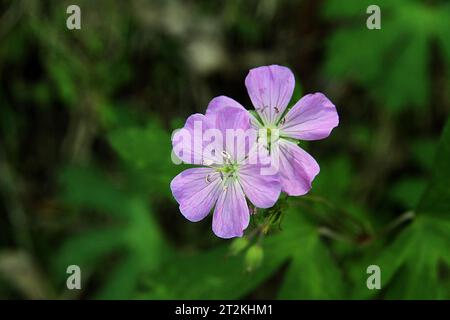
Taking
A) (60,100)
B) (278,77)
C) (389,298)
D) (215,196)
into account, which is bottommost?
(389,298)

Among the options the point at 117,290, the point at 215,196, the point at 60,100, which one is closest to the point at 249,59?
the point at 60,100

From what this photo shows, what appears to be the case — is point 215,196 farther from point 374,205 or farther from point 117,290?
point 374,205

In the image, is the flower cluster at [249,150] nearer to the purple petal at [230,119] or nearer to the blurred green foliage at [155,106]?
the purple petal at [230,119]

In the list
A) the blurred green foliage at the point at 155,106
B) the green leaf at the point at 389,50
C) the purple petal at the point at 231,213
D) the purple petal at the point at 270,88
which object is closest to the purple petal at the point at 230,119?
the purple petal at the point at 270,88

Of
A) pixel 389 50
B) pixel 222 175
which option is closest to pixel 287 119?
pixel 222 175

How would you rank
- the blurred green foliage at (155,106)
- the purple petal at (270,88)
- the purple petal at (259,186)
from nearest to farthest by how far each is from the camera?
the purple petal at (259,186), the purple petal at (270,88), the blurred green foliage at (155,106)

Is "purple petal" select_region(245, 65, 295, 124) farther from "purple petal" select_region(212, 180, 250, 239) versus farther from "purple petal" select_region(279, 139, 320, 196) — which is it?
"purple petal" select_region(212, 180, 250, 239)
